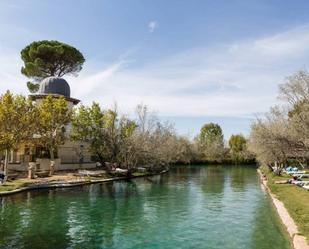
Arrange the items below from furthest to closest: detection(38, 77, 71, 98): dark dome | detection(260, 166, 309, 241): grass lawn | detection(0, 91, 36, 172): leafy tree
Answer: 1. detection(38, 77, 71, 98): dark dome
2. detection(0, 91, 36, 172): leafy tree
3. detection(260, 166, 309, 241): grass lawn

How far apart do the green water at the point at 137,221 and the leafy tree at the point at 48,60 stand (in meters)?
35.0

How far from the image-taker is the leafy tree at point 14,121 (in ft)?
102

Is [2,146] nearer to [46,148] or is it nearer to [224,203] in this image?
[46,148]

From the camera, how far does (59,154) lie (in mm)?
48062

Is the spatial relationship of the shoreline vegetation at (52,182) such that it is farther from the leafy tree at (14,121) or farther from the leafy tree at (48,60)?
the leafy tree at (48,60)

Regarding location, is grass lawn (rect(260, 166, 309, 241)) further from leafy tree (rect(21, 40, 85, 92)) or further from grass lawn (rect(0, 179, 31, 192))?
leafy tree (rect(21, 40, 85, 92))

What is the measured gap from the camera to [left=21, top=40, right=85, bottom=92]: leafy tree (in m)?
59.6

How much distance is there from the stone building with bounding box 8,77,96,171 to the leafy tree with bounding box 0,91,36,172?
954cm

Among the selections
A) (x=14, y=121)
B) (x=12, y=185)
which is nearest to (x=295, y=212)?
(x=12, y=185)

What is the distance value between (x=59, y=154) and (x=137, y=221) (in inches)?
1205

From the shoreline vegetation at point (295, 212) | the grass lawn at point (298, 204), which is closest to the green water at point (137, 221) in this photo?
the shoreline vegetation at point (295, 212)

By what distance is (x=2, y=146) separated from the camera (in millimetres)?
30688

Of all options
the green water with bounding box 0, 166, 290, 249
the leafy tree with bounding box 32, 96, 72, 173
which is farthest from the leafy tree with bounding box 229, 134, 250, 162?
the green water with bounding box 0, 166, 290, 249

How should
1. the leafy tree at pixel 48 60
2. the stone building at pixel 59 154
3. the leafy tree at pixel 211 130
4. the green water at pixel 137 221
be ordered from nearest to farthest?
the green water at pixel 137 221, the stone building at pixel 59 154, the leafy tree at pixel 48 60, the leafy tree at pixel 211 130
